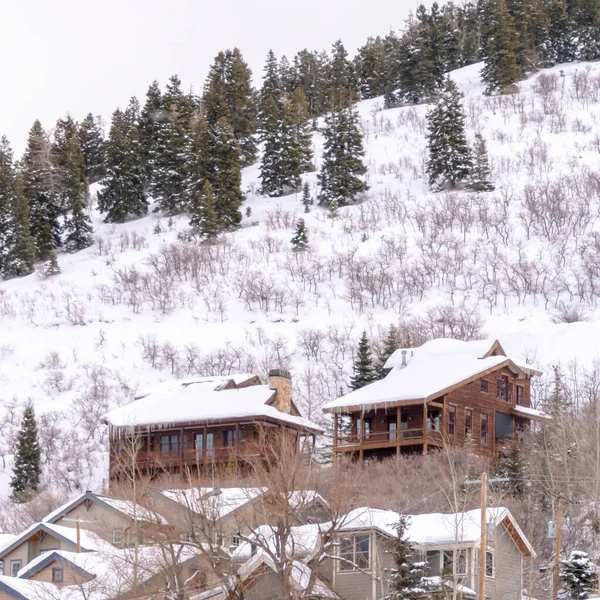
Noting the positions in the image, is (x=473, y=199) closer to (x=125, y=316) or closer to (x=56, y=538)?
(x=125, y=316)

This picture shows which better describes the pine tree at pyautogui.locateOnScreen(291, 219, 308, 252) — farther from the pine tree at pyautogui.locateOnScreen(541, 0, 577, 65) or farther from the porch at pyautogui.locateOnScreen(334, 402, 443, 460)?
the pine tree at pyautogui.locateOnScreen(541, 0, 577, 65)

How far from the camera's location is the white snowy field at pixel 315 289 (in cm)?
8644

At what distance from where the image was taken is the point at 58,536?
Answer: 5081cm

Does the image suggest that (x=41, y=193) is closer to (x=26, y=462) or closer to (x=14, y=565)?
(x=26, y=462)

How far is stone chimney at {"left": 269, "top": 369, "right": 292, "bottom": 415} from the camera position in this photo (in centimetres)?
6962

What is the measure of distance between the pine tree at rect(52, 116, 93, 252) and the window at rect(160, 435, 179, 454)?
2098 inches

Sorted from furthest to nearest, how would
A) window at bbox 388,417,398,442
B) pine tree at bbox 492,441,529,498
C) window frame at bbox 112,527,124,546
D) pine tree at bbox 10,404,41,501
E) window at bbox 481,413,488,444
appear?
pine tree at bbox 10,404,41,501
window at bbox 481,413,488,444
window at bbox 388,417,398,442
pine tree at bbox 492,441,529,498
window frame at bbox 112,527,124,546

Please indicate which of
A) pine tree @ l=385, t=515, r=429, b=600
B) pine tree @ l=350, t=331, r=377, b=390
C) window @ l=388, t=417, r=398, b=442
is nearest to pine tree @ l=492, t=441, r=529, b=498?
window @ l=388, t=417, r=398, b=442

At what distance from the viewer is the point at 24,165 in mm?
132500

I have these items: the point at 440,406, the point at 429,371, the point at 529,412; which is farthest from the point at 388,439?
the point at 529,412

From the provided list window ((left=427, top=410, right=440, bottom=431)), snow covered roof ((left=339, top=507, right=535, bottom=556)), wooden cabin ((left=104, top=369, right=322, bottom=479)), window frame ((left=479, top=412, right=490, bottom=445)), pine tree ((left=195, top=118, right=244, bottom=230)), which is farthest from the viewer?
pine tree ((left=195, top=118, right=244, bottom=230))

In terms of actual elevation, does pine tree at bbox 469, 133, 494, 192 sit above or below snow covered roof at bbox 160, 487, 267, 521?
above

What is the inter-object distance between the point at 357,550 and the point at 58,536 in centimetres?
1387

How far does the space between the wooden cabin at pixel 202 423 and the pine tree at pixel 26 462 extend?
5939 millimetres
